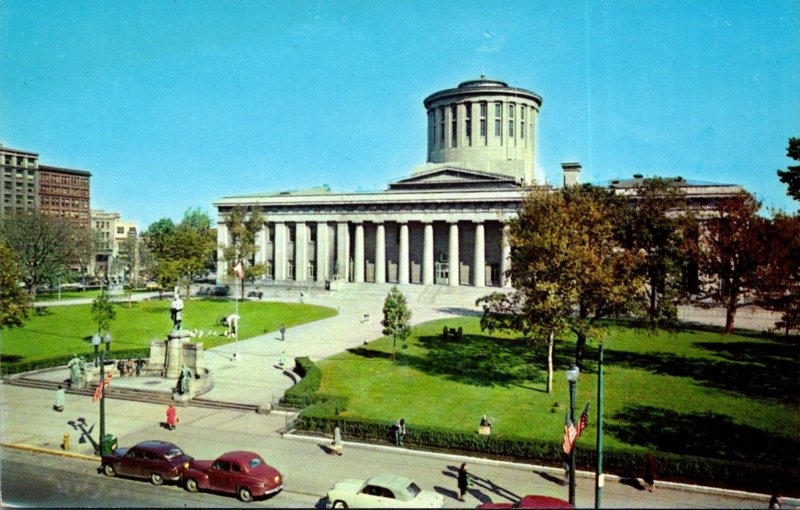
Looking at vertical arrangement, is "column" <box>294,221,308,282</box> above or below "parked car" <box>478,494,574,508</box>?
above

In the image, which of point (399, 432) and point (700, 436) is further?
point (700, 436)

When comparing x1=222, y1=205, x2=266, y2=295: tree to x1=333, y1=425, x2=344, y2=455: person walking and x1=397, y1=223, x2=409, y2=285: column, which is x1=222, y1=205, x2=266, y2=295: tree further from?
x1=333, y1=425, x2=344, y2=455: person walking

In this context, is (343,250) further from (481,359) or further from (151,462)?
(151,462)

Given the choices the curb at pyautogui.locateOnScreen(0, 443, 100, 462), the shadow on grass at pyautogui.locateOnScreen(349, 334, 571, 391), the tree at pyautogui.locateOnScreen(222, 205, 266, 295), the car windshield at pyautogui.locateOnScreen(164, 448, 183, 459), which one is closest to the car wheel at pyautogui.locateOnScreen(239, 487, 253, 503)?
the car windshield at pyautogui.locateOnScreen(164, 448, 183, 459)

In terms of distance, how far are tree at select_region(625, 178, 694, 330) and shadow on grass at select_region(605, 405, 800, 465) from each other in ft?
36.8

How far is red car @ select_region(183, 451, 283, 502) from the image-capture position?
18.2m

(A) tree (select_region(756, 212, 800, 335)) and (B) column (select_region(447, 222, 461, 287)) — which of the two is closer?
(A) tree (select_region(756, 212, 800, 335))

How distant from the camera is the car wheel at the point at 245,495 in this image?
18172 mm

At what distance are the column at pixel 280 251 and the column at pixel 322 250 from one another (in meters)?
6.31

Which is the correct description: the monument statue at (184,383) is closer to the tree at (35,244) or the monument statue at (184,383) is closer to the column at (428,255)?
the tree at (35,244)

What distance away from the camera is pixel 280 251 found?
280 feet

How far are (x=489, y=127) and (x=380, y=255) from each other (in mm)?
26235

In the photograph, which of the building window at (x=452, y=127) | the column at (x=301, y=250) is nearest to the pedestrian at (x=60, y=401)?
the column at (x=301, y=250)

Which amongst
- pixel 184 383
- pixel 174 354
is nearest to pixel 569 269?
pixel 184 383
